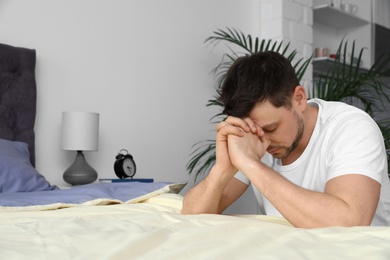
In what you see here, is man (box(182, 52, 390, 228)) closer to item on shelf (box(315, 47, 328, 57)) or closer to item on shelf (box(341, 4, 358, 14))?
item on shelf (box(315, 47, 328, 57))

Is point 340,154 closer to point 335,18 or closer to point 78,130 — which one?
point 78,130

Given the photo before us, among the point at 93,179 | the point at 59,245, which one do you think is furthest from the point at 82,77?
the point at 59,245

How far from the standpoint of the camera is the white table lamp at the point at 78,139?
2812mm

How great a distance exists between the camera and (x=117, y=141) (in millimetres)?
3316

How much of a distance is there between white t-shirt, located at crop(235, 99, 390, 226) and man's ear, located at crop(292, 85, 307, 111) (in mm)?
63

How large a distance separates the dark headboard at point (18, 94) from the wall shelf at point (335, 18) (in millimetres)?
2761

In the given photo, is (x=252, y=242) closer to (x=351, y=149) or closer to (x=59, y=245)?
(x=59, y=245)

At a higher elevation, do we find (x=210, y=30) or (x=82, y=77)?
(x=210, y=30)

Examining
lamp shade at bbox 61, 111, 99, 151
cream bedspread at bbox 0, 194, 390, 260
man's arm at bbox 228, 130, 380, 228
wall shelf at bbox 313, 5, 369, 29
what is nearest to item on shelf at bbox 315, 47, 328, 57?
wall shelf at bbox 313, 5, 369, 29

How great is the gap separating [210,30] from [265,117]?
7.96 ft

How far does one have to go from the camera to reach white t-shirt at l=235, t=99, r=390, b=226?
1368mm

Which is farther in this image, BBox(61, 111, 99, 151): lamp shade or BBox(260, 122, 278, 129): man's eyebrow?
BBox(61, 111, 99, 151): lamp shade

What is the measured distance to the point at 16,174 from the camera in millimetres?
2299

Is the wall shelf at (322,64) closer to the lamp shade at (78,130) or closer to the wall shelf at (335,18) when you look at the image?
the wall shelf at (335,18)
